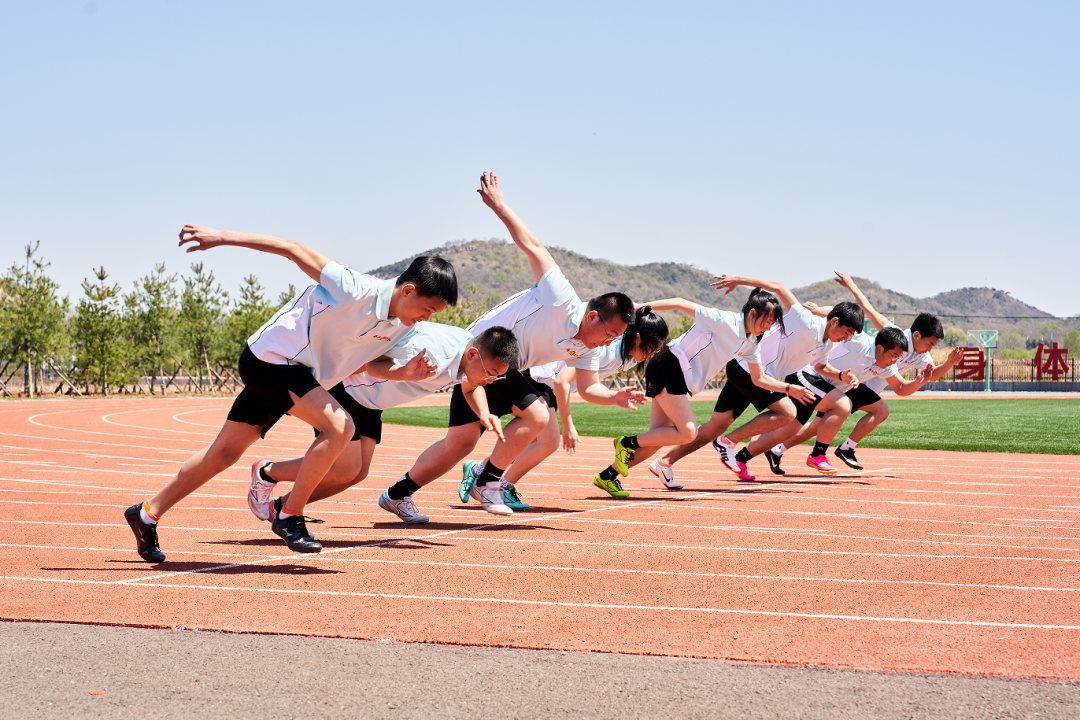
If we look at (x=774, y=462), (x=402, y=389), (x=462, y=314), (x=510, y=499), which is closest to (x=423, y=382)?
(x=402, y=389)

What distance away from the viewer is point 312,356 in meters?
5.23

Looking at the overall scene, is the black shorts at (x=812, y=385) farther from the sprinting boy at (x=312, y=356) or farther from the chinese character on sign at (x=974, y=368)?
the chinese character on sign at (x=974, y=368)

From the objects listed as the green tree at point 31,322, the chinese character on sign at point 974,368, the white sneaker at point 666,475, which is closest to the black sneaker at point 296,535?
the white sneaker at point 666,475

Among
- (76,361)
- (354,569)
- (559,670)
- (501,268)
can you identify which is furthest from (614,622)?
(501,268)

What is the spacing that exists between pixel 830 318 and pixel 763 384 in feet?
3.34

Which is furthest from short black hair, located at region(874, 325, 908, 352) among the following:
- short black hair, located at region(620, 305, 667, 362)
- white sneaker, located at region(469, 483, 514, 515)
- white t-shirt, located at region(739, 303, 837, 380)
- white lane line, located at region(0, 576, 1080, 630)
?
white lane line, located at region(0, 576, 1080, 630)

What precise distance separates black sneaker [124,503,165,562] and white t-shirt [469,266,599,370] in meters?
2.47

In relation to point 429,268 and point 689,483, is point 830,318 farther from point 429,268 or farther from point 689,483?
point 429,268

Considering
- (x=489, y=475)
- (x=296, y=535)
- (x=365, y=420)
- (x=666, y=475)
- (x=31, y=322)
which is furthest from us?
(x=31, y=322)

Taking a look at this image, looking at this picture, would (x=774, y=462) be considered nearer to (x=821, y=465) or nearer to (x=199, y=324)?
(x=821, y=465)

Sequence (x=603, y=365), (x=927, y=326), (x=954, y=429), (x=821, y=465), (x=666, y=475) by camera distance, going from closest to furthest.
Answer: (x=603, y=365) < (x=666, y=475) < (x=927, y=326) < (x=821, y=465) < (x=954, y=429)

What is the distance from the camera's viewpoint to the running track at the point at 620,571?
391cm

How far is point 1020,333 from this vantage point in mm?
181250

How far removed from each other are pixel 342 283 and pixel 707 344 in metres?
4.66
